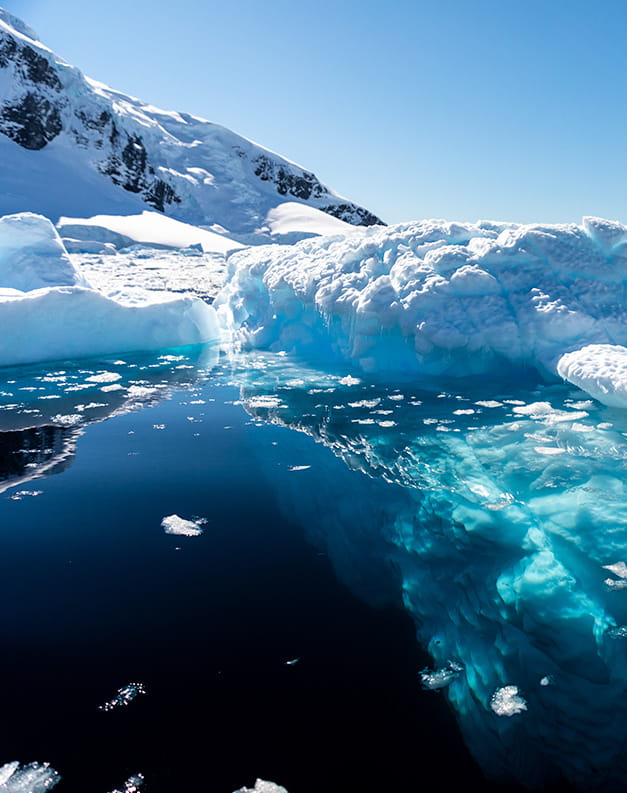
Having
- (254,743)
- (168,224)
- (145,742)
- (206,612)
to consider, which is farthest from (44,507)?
(168,224)

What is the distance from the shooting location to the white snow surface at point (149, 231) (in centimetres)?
2542

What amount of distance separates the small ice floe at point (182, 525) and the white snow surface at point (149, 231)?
71.8ft

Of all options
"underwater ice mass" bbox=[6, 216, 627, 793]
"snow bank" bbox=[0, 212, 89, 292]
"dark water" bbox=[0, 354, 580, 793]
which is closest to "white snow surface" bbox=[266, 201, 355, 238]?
"snow bank" bbox=[0, 212, 89, 292]

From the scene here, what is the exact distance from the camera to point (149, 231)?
27.8 m

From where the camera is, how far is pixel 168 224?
101 ft

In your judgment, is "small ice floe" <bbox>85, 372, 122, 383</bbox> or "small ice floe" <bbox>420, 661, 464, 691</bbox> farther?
"small ice floe" <bbox>85, 372, 122, 383</bbox>

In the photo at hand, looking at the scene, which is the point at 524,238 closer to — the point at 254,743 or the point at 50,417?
the point at 50,417

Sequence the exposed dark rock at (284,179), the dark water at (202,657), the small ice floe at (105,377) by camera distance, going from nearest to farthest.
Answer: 1. the dark water at (202,657)
2. the small ice floe at (105,377)
3. the exposed dark rock at (284,179)

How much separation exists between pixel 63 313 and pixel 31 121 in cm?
3819

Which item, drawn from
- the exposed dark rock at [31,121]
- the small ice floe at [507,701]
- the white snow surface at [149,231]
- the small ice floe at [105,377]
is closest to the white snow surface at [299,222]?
the white snow surface at [149,231]

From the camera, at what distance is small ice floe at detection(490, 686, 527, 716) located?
6.02ft

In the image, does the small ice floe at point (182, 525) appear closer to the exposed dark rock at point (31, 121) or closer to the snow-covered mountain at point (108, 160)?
the snow-covered mountain at point (108, 160)

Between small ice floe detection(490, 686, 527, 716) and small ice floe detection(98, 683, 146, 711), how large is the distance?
131 cm

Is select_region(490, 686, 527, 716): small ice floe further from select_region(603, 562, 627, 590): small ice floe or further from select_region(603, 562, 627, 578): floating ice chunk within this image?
select_region(603, 562, 627, 578): floating ice chunk
